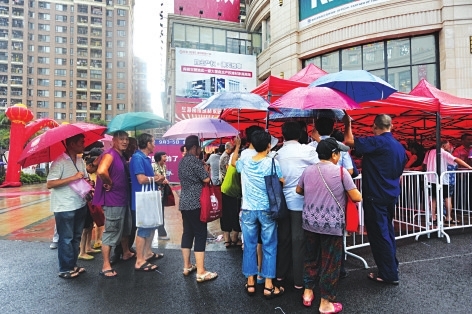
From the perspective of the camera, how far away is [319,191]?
9.92ft

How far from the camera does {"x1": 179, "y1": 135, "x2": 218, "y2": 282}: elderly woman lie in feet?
12.7

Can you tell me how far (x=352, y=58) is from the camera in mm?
14883

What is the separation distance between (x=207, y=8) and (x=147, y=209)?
2701cm

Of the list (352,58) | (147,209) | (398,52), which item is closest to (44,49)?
(352,58)

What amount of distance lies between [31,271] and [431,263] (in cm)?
588

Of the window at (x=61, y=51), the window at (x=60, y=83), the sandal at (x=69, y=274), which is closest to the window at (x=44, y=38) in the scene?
the window at (x=61, y=51)

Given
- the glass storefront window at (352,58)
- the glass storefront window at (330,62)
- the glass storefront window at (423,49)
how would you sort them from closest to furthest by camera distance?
1. the glass storefront window at (423,49)
2. the glass storefront window at (352,58)
3. the glass storefront window at (330,62)

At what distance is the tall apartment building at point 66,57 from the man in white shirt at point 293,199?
256ft

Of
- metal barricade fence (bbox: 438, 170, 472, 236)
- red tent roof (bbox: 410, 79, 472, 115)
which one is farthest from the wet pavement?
red tent roof (bbox: 410, 79, 472, 115)

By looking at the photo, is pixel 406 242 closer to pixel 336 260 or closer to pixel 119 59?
pixel 336 260

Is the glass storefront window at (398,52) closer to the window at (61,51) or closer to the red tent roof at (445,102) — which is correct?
the red tent roof at (445,102)

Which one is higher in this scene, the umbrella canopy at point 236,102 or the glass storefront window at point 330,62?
the glass storefront window at point 330,62

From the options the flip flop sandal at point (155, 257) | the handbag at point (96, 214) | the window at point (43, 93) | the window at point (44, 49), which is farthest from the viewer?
the window at point (44, 49)

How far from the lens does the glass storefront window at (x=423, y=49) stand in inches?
519
